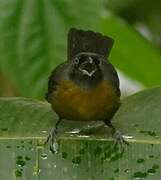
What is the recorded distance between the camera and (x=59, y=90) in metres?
2.43

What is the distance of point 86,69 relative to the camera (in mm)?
2301

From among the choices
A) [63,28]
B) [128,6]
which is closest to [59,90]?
[63,28]

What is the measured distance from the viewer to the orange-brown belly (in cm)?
235

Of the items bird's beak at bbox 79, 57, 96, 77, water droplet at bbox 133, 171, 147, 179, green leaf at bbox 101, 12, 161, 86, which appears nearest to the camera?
water droplet at bbox 133, 171, 147, 179

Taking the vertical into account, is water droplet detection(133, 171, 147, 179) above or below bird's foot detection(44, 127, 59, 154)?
below

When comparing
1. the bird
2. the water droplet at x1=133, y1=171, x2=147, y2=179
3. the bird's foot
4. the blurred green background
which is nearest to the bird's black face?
the bird

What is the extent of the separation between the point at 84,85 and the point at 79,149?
1.11 ft

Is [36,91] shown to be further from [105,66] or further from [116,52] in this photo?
[116,52]

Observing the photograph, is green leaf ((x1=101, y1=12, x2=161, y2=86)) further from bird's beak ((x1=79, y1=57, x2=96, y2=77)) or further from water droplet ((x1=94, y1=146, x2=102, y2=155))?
water droplet ((x1=94, y1=146, x2=102, y2=155))

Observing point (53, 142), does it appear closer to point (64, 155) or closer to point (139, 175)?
point (64, 155)

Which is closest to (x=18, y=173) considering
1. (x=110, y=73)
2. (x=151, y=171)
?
(x=151, y=171)

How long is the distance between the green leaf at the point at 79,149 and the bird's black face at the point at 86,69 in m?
0.17

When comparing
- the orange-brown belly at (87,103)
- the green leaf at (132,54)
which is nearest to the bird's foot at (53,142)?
the orange-brown belly at (87,103)

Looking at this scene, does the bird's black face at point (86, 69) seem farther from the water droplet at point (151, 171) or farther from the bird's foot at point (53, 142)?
the water droplet at point (151, 171)
